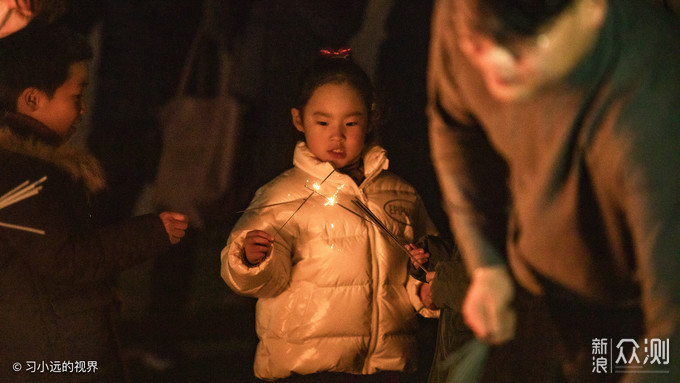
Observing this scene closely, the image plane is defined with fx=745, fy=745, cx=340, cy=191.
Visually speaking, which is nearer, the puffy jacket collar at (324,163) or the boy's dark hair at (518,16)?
the boy's dark hair at (518,16)

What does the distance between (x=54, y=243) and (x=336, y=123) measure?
2.52ft

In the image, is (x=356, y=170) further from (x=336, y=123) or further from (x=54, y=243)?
(x=54, y=243)

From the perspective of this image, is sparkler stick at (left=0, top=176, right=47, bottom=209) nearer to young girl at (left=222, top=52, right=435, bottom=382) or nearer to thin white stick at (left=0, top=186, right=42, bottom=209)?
thin white stick at (left=0, top=186, right=42, bottom=209)

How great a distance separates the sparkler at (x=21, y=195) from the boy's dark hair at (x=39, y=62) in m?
0.24

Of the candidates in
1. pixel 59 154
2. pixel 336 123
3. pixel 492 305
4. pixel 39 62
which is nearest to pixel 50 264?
pixel 59 154

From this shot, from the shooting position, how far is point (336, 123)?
1.97 metres

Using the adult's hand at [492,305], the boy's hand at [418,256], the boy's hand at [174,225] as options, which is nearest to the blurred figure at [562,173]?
the adult's hand at [492,305]

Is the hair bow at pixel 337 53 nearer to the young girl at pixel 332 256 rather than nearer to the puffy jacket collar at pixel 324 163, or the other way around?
the young girl at pixel 332 256

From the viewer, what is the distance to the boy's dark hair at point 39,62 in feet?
6.37

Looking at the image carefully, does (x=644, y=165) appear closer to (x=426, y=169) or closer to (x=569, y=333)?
(x=569, y=333)

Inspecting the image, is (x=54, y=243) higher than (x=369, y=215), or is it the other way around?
(x=369, y=215)

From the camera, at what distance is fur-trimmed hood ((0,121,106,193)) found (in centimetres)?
188

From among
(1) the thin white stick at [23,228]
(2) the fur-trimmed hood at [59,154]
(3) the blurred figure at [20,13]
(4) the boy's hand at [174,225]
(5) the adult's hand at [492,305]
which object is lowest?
(5) the adult's hand at [492,305]

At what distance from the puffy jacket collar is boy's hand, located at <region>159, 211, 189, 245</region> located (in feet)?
1.14
